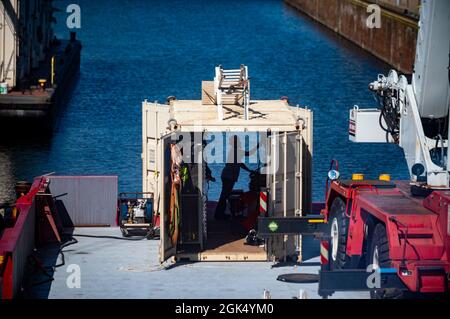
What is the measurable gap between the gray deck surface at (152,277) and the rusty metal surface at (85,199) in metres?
1.74

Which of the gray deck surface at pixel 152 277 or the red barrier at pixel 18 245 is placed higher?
the red barrier at pixel 18 245

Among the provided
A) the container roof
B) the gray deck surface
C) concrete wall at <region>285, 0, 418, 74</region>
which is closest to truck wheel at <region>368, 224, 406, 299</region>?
the gray deck surface

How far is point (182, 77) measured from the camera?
294 ft

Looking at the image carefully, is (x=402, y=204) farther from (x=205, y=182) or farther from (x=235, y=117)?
(x=205, y=182)

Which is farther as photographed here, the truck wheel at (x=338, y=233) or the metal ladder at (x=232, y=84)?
the metal ladder at (x=232, y=84)

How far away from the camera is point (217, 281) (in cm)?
2142

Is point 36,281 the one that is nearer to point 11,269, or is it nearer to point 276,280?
point 11,269

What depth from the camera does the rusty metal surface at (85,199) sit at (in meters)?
26.0

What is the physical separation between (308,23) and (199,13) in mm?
32659

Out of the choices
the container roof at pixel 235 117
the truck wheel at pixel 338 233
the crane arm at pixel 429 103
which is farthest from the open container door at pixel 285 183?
the crane arm at pixel 429 103

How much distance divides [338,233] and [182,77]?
68415mm

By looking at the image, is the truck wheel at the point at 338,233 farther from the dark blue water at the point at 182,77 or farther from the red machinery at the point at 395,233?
the dark blue water at the point at 182,77

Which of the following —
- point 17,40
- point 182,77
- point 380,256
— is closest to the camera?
point 380,256

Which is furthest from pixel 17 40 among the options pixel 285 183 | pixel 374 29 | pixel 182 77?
pixel 374 29
